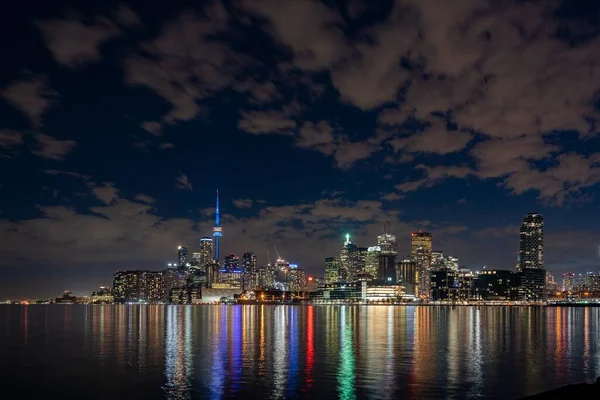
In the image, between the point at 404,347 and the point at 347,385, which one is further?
the point at 404,347

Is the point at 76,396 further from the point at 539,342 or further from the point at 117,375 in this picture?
the point at 539,342

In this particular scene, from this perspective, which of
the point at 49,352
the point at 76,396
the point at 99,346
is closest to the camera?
the point at 76,396

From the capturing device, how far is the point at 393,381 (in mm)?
42031

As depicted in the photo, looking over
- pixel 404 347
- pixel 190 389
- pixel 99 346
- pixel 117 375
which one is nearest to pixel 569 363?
pixel 404 347

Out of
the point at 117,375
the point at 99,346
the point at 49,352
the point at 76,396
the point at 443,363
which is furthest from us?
the point at 99,346

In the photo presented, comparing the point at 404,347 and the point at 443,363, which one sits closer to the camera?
the point at 443,363

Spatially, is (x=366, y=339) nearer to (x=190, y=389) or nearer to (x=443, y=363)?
(x=443, y=363)

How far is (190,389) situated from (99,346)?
3594 centimetres

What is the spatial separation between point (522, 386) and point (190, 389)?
80.8ft

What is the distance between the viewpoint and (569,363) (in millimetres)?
54156

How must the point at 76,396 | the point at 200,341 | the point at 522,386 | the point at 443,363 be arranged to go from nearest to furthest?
1. the point at 76,396
2. the point at 522,386
3. the point at 443,363
4. the point at 200,341

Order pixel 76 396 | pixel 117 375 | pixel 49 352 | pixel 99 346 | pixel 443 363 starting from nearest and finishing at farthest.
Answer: pixel 76 396 → pixel 117 375 → pixel 443 363 → pixel 49 352 → pixel 99 346

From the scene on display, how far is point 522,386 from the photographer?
137 ft

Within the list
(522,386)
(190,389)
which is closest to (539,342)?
(522,386)
